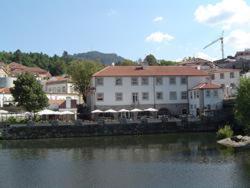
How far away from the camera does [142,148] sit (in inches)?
2313

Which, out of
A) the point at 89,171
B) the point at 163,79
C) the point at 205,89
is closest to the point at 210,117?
the point at 205,89

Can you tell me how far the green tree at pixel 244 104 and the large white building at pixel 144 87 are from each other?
31959 mm

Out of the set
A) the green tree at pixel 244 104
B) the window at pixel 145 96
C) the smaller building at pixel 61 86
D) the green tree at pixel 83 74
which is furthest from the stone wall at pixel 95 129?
the smaller building at pixel 61 86

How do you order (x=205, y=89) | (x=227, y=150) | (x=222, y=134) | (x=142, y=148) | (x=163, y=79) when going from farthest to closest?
(x=163, y=79) < (x=205, y=89) < (x=222, y=134) < (x=142, y=148) < (x=227, y=150)

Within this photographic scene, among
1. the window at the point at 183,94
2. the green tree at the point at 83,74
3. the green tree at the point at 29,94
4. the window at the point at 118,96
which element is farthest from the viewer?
the green tree at the point at 83,74

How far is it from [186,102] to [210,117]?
473 inches

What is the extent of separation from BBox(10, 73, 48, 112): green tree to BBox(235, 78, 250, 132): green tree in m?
35.7

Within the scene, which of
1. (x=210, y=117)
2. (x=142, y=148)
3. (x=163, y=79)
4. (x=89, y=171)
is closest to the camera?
(x=89, y=171)

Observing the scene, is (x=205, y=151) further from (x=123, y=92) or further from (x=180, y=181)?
(x=123, y=92)

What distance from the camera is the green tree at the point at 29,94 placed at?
80.6m

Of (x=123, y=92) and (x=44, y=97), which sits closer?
(x=44, y=97)

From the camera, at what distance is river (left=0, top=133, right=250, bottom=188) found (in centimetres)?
3691

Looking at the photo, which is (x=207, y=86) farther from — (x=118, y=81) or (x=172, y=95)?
(x=118, y=81)

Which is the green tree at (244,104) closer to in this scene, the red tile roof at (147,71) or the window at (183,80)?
the window at (183,80)
